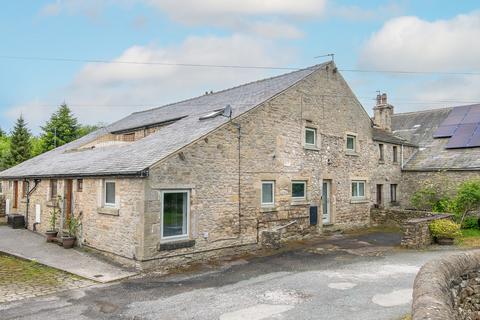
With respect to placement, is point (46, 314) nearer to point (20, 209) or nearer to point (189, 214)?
point (189, 214)

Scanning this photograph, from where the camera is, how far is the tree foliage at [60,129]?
4481 centimetres

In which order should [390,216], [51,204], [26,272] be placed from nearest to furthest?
[26,272] → [51,204] → [390,216]

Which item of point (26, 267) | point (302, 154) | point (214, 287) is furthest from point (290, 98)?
point (26, 267)

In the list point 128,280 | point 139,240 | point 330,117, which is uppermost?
point 330,117

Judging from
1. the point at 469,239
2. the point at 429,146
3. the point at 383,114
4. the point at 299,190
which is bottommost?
the point at 469,239

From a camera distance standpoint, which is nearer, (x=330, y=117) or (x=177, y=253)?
(x=177, y=253)

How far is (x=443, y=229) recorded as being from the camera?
14938 millimetres

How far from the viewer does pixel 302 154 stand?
1702 centimetres

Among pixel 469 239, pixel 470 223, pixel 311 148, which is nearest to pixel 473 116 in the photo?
pixel 470 223

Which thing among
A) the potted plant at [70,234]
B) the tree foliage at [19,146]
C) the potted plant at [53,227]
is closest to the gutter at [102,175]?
the potted plant at [53,227]

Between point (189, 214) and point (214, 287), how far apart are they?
3262mm

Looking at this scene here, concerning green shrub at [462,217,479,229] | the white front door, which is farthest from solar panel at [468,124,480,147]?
the white front door

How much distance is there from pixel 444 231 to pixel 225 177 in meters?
8.68

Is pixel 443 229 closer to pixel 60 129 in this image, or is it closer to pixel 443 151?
pixel 443 151
